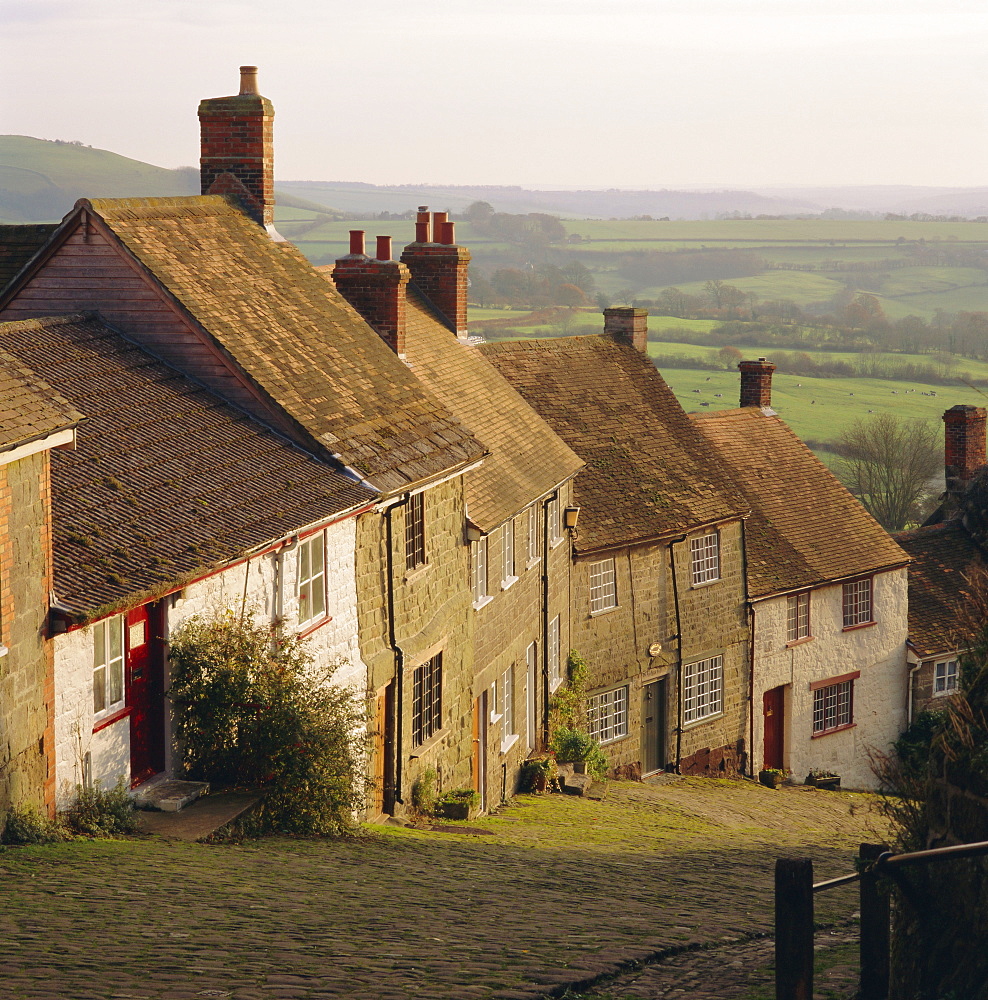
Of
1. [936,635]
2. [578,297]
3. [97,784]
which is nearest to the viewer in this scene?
[97,784]

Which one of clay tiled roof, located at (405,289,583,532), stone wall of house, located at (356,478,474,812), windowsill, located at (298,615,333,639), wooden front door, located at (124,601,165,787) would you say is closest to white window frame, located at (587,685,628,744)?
clay tiled roof, located at (405,289,583,532)

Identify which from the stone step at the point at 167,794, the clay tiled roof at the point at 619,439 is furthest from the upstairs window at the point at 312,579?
the clay tiled roof at the point at 619,439

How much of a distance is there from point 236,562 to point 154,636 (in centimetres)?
108

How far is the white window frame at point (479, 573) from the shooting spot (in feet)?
69.2

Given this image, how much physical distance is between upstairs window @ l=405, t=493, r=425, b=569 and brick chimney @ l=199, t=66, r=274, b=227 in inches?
238

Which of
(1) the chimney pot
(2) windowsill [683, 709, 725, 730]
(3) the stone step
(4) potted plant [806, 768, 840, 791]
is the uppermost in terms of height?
(1) the chimney pot

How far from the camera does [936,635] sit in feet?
115

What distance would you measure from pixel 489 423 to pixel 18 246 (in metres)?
8.54

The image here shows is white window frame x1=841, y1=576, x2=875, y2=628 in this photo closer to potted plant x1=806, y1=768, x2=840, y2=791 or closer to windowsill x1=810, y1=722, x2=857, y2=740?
windowsill x1=810, y1=722, x2=857, y2=740

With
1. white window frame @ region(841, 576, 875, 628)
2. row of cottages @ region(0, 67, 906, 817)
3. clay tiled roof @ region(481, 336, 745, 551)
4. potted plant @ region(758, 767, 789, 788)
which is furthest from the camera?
white window frame @ region(841, 576, 875, 628)

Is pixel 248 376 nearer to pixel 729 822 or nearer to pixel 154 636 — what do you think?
pixel 154 636

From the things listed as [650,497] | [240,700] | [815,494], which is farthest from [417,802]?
[815,494]

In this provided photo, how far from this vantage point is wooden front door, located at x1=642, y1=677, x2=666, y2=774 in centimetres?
2972

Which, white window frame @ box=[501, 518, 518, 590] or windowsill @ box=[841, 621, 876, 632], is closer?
white window frame @ box=[501, 518, 518, 590]
